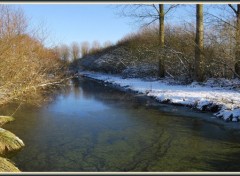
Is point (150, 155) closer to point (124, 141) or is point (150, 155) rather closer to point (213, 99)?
point (124, 141)

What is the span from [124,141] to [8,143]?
264cm

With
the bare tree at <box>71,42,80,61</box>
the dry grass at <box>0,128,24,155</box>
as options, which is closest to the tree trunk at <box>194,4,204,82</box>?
the dry grass at <box>0,128,24,155</box>

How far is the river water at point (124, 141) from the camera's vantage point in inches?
257

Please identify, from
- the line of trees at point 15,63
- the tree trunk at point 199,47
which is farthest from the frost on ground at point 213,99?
the line of trees at point 15,63

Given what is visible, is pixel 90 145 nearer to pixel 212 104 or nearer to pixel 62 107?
pixel 212 104

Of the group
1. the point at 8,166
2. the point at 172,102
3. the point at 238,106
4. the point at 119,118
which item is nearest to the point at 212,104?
the point at 238,106

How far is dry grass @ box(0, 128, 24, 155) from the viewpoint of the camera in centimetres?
758

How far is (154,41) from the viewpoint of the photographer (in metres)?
24.8

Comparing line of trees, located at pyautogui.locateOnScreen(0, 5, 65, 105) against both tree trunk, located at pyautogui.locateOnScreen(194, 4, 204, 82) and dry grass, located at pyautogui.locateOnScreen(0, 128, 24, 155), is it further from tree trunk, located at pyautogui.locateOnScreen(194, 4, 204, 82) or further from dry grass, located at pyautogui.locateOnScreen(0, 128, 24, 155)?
tree trunk, located at pyautogui.locateOnScreen(194, 4, 204, 82)

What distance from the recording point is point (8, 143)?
774cm

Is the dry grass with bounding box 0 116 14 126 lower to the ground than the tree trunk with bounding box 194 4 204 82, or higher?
lower

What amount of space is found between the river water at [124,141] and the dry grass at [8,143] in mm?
221

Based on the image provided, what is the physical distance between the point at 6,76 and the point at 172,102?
6.81 m

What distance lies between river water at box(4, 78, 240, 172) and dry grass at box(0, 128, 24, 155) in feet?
0.72
